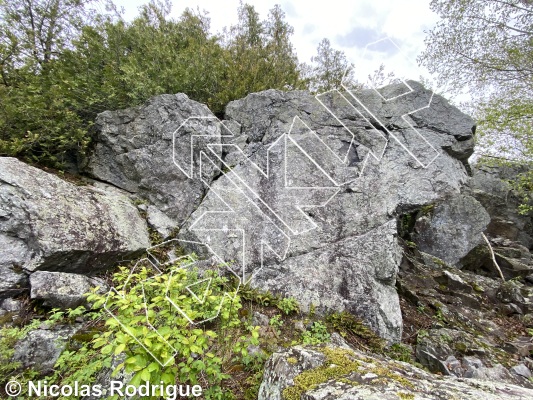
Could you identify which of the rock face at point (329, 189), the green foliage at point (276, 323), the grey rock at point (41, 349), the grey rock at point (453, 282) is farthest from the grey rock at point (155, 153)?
the grey rock at point (453, 282)

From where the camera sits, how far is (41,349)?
10.7 feet

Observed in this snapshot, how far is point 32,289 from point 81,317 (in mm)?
794

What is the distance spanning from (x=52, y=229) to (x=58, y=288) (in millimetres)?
970

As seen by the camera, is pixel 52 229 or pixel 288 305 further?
pixel 288 305

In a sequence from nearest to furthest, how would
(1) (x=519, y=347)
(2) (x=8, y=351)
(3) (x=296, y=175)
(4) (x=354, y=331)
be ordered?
1. (2) (x=8, y=351)
2. (4) (x=354, y=331)
3. (1) (x=519, y=347)
4. (3) (x=296, y=175)

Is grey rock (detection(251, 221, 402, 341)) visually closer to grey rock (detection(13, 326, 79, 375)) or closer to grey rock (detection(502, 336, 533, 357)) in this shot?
grey rock (detection(502, 336, 533, 357))

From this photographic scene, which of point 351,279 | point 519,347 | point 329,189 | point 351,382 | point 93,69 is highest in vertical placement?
point 93,69

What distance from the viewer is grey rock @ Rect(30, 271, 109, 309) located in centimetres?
366

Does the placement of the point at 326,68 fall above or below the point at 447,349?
above

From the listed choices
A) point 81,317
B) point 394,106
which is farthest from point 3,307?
point 394,106

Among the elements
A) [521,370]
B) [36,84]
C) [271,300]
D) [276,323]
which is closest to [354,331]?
[276,323]

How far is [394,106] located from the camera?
6.21m

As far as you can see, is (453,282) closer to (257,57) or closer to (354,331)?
(354,331)

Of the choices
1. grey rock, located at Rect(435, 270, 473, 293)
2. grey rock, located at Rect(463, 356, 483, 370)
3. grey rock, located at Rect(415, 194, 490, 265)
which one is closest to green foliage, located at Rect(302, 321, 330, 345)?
grey rock, located at Rect(463, 356, 483, 370)
